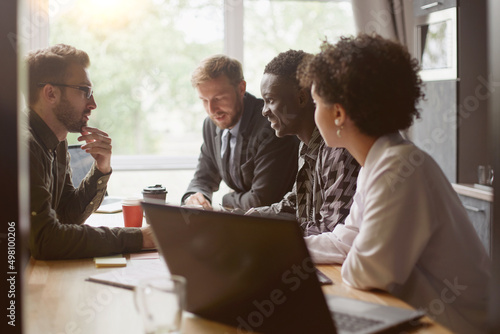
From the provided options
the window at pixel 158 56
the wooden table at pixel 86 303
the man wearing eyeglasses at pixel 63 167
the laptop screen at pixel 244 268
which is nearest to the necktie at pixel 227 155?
the man wearing eyeglasses at pixel 63 167

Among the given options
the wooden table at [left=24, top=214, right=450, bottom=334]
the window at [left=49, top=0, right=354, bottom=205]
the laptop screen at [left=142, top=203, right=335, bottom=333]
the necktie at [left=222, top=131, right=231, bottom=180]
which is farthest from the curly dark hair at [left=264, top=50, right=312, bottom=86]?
the window at [left=49, top=0, right=354, bottom=205]

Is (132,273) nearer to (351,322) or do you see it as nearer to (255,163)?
(351,322)

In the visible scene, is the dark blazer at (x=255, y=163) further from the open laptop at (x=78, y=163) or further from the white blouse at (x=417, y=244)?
the white blouse at (x=417, y=244)

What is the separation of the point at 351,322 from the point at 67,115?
4.98 ft

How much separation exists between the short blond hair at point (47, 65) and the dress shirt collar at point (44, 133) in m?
0.17

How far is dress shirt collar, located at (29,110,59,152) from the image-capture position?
6.28 feet

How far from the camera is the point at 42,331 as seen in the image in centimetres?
106

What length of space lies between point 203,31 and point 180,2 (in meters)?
0.26

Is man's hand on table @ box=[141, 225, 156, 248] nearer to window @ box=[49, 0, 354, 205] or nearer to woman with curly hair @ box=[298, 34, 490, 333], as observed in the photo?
woman with curly hair @ box=[298, 34, 490, 333]

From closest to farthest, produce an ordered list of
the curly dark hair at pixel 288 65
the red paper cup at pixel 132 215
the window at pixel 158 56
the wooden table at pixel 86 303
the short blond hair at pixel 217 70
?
the wooden table at pixel 86 303 → the red paper cup at pixel 132 215 → the curly dark hair at pixel 288 65 → the short blond hair at pixel 217 70 → the window at pixel 158 56

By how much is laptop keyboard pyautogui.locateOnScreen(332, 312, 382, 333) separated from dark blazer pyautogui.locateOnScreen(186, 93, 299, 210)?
1811mm

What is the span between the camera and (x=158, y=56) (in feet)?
13.5

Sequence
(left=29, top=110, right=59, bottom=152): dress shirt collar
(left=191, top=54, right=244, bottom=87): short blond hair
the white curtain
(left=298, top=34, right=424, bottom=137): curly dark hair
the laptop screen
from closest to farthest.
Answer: the laptop screen
(left=298, top=34, right=424, bottom=137): curly dark hair
(left=29, top=110, right=59, bottom=152): dress shirt collar
(left=191, top=54, right=244, bottom=87): short blond hair
the white curtain

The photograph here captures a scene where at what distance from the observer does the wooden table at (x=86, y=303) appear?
106 centimetres
